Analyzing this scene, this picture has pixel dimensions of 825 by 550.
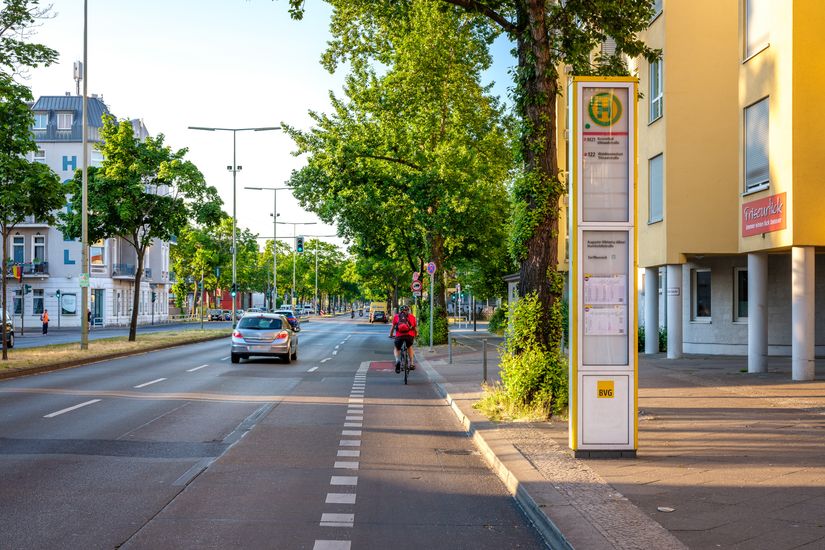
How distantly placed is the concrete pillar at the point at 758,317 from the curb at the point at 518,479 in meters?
9.49

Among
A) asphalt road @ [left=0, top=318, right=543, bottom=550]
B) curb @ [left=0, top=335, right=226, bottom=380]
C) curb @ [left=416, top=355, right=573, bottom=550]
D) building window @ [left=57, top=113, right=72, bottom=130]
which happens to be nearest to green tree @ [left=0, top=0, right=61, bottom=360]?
curb @ [left=0, top=335, right=226, bottom=380]

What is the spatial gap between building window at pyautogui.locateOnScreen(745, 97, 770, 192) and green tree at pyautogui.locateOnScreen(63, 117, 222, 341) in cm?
2253

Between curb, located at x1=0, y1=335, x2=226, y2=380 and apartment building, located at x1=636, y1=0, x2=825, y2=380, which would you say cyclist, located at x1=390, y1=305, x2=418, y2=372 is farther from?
curb, located at x1=0, y1=335, x2=226, y2=380

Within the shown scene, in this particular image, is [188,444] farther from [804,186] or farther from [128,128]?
[128,128]

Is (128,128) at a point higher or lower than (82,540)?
higher

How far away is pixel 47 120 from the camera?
76250 millimetres

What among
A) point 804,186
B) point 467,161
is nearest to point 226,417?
point 804,186

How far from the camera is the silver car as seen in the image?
89.7ft

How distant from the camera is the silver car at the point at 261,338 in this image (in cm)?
2733

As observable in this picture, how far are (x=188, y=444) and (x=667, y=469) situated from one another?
18.4 feet

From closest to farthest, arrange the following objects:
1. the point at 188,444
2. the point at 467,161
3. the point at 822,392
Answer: the point at 188,444 → the point at 822,392 → the point at 467,161

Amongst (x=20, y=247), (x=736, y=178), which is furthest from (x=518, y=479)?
(x=20, y=247)

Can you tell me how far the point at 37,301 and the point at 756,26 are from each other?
215 feet

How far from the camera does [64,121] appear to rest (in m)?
76.6
